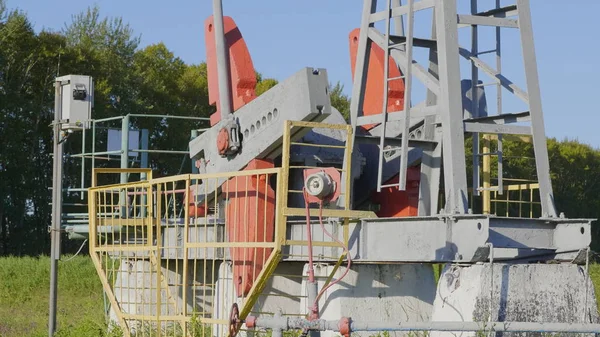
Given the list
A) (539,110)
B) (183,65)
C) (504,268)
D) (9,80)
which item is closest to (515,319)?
(504,268)

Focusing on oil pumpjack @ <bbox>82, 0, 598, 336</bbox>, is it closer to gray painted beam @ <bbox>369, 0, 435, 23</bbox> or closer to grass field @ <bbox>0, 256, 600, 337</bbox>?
gray painted beam @ <bbox>369, 0, 435, 23</bbox>

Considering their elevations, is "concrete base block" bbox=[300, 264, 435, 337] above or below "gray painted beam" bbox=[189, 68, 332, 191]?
below

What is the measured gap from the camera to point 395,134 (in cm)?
1530

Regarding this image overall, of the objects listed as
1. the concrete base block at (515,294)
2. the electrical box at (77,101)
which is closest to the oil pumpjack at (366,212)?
the concrete base block at (515,294)

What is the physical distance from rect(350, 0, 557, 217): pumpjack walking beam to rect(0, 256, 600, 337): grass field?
5.12 m

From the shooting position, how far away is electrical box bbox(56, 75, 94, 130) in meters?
14.9

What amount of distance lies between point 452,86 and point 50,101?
29.2 m

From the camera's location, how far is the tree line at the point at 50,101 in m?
39.2

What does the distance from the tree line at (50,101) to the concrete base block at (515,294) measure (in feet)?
85.4

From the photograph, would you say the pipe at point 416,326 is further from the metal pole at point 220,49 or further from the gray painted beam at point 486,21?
the metal pole at point 220,49

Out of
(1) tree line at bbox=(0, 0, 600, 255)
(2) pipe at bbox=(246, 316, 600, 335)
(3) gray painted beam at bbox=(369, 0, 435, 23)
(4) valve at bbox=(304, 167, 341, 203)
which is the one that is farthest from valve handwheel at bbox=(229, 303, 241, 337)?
(1) tree line at bbox=(0, 0, 600, 255)

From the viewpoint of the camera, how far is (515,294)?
37.6ft

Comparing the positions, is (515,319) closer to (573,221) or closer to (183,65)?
(573,221)

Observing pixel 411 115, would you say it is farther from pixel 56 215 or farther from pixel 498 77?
pixel 56 215
